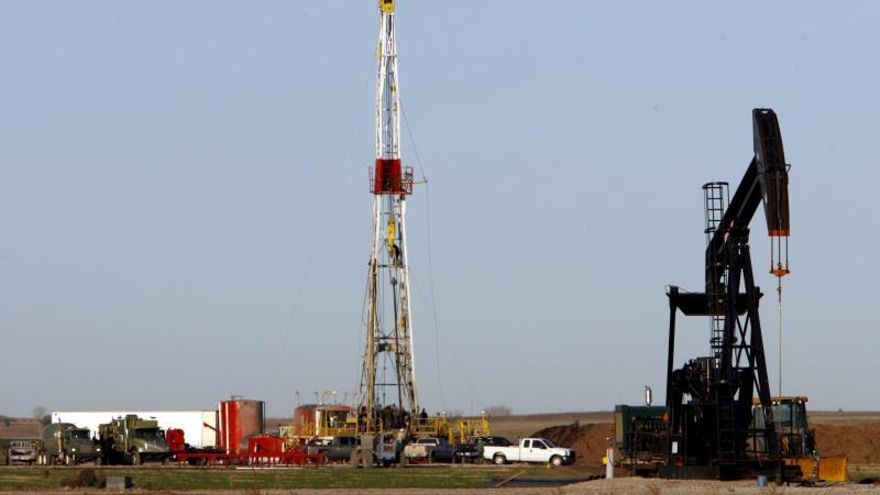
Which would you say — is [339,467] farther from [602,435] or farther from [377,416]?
[602,435]

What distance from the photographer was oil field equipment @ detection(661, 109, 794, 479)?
2076 inches

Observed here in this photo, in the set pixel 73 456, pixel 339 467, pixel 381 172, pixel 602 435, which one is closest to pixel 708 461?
pixel 339 467

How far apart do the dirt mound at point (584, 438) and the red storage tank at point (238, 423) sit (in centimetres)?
1733

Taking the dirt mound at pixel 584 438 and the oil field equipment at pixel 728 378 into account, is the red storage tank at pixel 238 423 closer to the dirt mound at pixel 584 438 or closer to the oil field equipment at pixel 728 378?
the dirt mound at pixel 584 438

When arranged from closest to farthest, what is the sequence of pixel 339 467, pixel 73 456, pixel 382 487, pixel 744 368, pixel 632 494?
pixel 632 494 < pixel 382 487 < pixel 744 368 < pixel 339 467 < pixel 73 456

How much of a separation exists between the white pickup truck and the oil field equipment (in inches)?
837

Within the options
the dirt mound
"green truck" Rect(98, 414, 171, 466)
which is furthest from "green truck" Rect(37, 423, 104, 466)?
the dirt mound

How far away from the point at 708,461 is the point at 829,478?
356 centimetres

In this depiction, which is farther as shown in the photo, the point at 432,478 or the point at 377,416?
the point at 377,416

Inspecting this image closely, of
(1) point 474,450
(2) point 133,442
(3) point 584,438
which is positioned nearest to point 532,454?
(1) point 474,450

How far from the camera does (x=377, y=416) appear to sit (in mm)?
92750

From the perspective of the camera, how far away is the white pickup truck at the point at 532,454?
252 feet

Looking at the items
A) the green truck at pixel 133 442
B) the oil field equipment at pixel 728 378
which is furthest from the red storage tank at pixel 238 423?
the oil field equipment at pixel 728 378

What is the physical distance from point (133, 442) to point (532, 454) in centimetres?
1710
